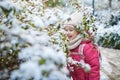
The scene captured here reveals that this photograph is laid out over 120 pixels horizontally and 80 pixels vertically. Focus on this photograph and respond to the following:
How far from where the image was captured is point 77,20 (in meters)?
3.57

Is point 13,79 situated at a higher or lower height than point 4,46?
lower

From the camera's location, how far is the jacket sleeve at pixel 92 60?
136 inches

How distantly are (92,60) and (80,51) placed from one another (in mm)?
184

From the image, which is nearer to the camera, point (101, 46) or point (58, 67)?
point (58, 67)

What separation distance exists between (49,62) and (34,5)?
143 cm

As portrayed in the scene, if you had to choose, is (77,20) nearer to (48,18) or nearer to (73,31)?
(73,31)

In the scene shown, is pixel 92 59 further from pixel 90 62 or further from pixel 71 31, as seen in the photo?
pixel 71 31

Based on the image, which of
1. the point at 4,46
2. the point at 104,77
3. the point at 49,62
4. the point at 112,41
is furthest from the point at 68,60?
the point at 112,41

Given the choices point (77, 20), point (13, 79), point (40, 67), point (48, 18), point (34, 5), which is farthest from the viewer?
point (77, 20)

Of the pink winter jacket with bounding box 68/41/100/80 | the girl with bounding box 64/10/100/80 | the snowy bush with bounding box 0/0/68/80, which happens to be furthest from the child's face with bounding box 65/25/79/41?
the snowy bush with bounding box 0/0/68/80

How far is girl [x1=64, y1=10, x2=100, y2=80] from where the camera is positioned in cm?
346

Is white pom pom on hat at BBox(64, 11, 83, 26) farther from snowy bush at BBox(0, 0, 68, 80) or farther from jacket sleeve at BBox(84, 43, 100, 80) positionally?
snowy bush at BBox(0, 0, 68, 80)

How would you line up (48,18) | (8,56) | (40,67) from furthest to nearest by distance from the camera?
(48,18)
(8,56)
(40,67)

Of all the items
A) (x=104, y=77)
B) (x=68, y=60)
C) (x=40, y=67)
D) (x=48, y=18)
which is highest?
(x=48, y=18)
